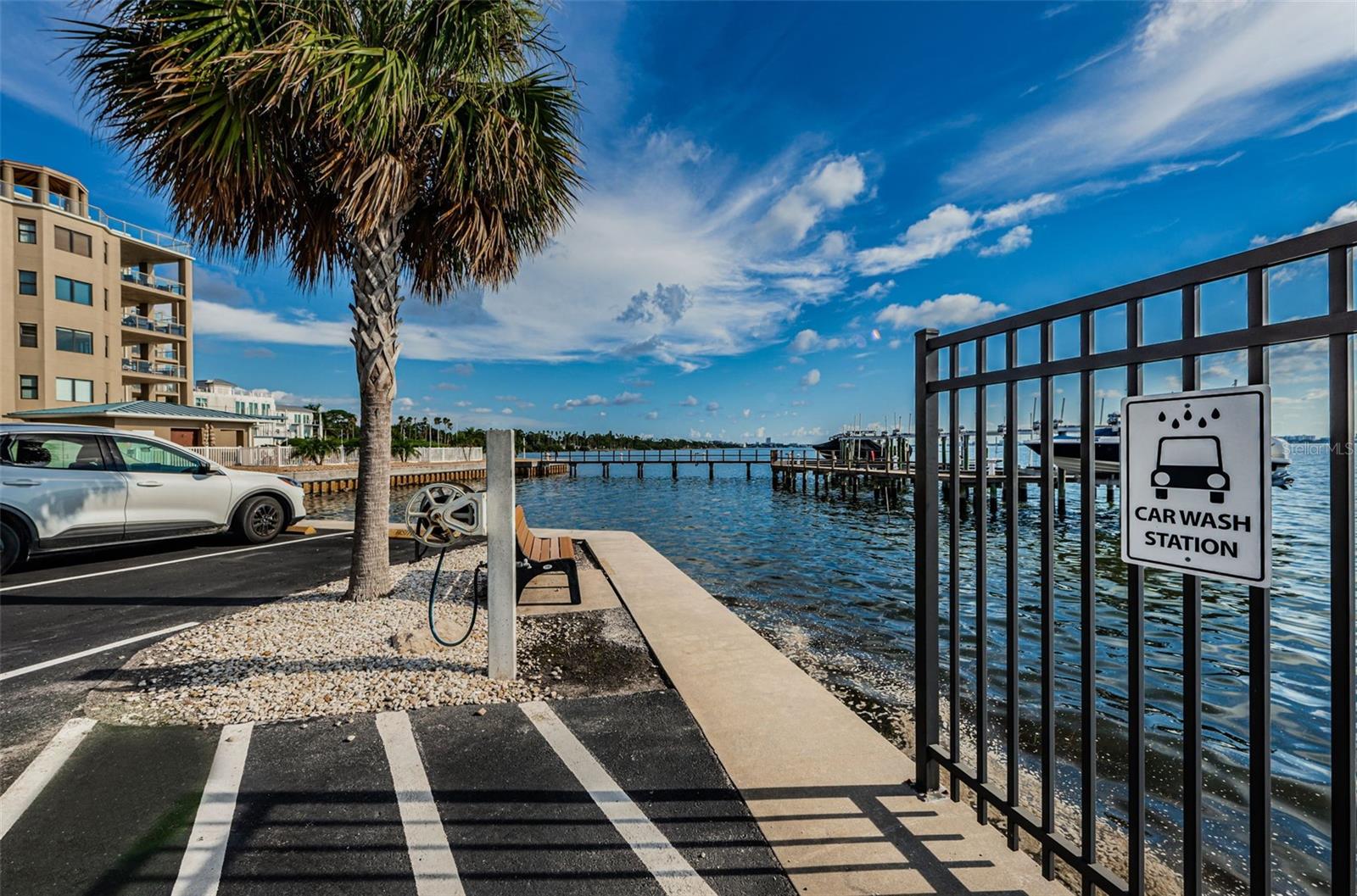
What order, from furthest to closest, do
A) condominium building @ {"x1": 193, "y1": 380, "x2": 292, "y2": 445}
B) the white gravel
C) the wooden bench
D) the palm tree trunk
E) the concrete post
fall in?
condominium building @ {"x1": 193, "y1": 380, "x2": 292, "y2": 445} → the palm tree trunk → the wooden bench → the concrete post → the white gravel

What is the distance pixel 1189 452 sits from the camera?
1690mm

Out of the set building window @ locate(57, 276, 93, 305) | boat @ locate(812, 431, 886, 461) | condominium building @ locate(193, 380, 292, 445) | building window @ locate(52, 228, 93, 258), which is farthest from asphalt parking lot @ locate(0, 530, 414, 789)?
condominium building @ locate(193, 380, 292, 445)

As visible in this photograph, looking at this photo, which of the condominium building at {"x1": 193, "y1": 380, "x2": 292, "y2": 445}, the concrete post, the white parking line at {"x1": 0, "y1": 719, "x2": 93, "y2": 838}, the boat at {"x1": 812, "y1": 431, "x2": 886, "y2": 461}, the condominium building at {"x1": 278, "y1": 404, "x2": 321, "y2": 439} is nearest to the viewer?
→ the white parking line at {"x1": 0, "y1": 719, "x2": 93, "y2": 838}

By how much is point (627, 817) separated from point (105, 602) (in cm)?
653

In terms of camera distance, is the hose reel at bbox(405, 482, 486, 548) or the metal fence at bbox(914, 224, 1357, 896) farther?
the hose reel at bbox(405, 482, 486, 548)

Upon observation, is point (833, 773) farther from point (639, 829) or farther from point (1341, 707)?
point (1341, 707)

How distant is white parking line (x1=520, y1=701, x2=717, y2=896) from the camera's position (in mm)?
2217

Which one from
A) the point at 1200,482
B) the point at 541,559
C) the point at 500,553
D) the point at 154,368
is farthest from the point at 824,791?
the point at 154,368

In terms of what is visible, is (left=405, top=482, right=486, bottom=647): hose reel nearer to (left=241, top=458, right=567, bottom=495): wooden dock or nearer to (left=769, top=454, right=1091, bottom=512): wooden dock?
(left=241, top=458, right=567, bottom=495): wooden dock

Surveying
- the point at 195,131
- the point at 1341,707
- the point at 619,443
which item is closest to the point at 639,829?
the point at 1341,707

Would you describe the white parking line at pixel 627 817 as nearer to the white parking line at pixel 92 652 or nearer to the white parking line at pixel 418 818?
the white parking line at pixel 418 818

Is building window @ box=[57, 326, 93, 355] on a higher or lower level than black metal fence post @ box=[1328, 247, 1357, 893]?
higher

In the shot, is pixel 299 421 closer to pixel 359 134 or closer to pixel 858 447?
pixel 858 447

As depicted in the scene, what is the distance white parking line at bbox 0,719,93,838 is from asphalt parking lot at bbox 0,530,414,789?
60mm
